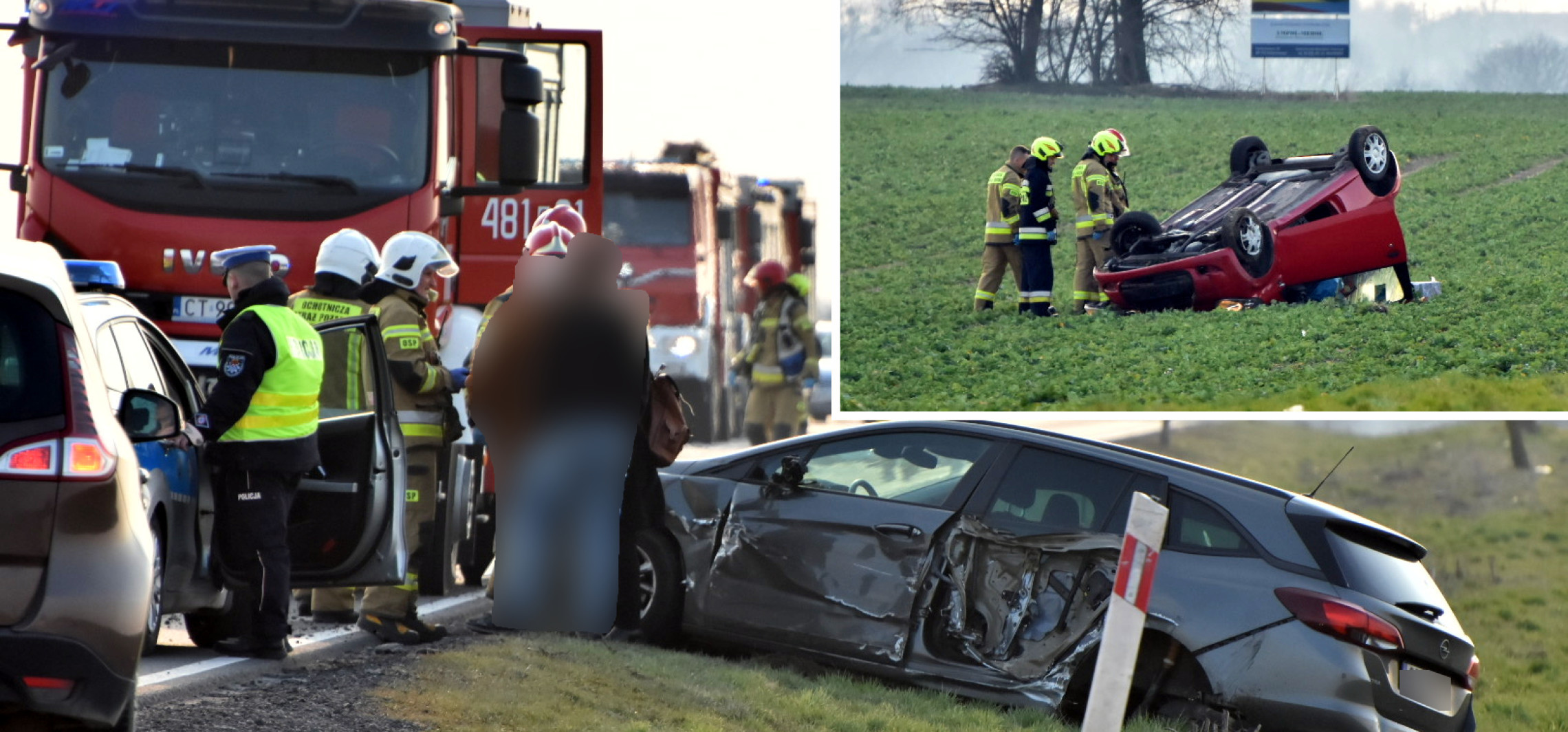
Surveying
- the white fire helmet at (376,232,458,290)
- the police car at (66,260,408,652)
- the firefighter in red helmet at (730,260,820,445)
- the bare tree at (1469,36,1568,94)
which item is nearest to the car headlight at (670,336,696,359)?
the firefighter in red helmet at (730,260,820,445)

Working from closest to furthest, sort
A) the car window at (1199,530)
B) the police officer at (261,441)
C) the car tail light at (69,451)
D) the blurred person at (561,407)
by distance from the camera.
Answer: the car tail light at (69,451)
the blurred person at (561,407)
the police officer at (261,441)
the car window at (1199,530)

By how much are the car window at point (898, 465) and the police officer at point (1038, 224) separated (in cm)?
800

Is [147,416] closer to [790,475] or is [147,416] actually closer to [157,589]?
[157,589]

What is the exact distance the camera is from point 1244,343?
602 inches

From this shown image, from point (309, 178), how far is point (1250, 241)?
7727 millimetres

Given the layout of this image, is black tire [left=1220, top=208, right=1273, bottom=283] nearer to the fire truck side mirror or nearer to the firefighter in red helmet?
the firefighter in red helmet

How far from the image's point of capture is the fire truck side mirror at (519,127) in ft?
35.4

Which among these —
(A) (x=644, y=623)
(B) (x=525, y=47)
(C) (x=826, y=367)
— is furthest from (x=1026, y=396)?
(C) (x=826, y=367)

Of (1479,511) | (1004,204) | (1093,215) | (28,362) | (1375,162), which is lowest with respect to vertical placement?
(1479,511)

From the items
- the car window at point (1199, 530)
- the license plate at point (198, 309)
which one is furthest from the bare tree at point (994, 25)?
the car window at point (1199, 530)

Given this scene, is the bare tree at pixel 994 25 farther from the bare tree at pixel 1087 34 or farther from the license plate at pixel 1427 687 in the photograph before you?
the license plate at pixel 1427 687

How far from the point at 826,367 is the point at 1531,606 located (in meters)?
12.1

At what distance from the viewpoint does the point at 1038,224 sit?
631 inches

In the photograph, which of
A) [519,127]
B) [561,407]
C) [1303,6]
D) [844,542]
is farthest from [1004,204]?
[561,407]
